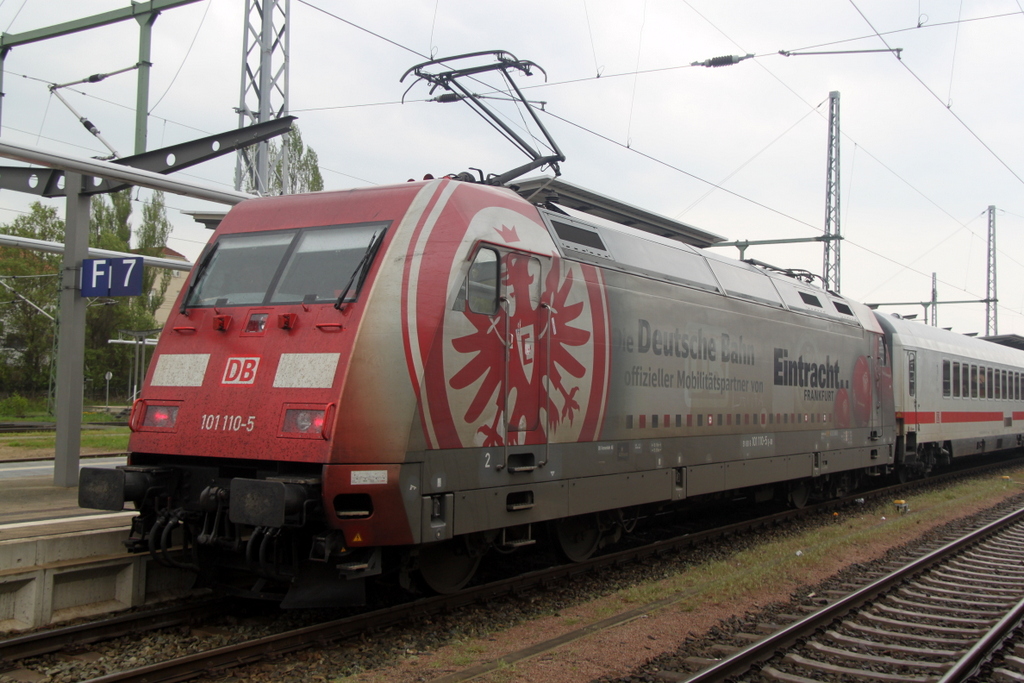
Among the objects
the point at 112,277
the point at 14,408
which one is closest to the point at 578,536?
the point at 112,277

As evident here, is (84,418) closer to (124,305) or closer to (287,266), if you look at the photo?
(124,305)

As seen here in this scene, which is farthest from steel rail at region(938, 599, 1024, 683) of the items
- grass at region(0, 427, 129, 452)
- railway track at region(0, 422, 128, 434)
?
railway track at region(0, 422, 128, 434)

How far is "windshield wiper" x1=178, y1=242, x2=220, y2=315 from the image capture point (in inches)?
288

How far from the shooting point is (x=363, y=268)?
655 centimetres

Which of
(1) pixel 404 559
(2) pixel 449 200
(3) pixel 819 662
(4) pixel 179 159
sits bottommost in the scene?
(3) pixel 819 662

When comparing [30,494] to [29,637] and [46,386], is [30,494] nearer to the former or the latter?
[29,637]

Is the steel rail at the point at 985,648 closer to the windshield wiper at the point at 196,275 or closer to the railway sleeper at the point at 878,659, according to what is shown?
the railway sleeper at the point at 878,659

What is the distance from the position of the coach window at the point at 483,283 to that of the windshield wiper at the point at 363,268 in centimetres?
77

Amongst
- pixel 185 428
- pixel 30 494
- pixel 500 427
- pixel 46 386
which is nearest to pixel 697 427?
pixel 500 427

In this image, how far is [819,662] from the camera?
6266 mm

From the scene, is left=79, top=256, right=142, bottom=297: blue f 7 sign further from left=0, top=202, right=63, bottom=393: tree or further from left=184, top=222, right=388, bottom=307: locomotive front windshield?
left=0, top=202, right=63, bottom=393: tree

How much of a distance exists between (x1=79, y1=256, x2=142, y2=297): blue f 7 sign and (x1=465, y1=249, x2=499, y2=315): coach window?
5263mm

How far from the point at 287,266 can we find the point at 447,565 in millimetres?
2935

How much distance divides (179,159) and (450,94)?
13.0ft
